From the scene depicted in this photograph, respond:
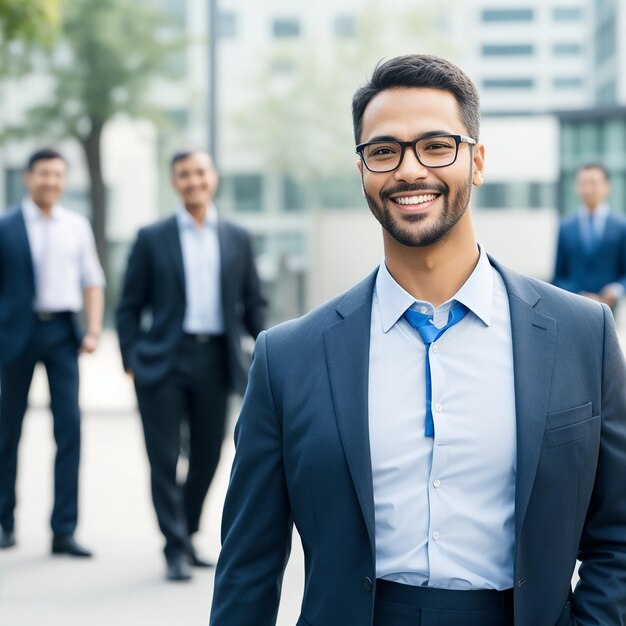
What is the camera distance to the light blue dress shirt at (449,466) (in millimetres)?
2322

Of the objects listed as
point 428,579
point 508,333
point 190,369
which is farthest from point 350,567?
point 190,369

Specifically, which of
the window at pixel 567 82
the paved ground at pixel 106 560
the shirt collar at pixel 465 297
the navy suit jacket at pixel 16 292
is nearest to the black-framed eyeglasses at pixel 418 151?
the shirt collar at pixel 465 297

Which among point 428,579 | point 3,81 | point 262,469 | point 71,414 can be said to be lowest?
point 71,414

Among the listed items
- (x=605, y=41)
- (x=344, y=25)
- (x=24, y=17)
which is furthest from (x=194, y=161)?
(x=605, y=41)

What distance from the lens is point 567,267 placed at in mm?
9305

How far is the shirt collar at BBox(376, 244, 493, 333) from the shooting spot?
2416 millimetres

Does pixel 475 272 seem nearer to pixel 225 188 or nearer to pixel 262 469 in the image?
pixel 262 469

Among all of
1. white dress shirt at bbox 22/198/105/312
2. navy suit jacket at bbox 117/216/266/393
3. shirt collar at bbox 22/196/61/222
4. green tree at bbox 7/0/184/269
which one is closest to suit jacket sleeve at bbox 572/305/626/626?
navy suit jacket at bbox 117/216/266/393

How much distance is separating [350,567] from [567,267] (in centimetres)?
723

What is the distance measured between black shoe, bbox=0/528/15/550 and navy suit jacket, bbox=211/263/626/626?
16.4 feet

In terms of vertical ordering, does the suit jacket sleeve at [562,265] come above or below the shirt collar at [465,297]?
below

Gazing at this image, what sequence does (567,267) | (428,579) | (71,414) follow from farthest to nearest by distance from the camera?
(567,267) < (71,414) < (428,579)

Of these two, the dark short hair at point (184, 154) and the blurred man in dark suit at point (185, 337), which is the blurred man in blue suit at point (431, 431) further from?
the dark short hair at point (184, 154)

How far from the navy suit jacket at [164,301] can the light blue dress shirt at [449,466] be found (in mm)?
4039
